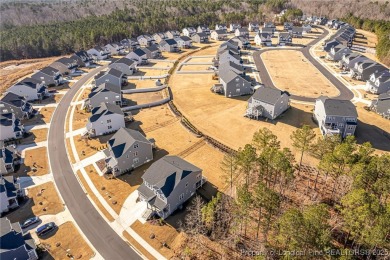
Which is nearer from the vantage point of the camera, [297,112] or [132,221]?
[132,221]

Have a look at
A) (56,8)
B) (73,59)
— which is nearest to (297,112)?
(73,59)

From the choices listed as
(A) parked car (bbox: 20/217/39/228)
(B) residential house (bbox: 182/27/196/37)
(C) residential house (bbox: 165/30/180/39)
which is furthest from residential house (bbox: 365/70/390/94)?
(B) residential house (bbox: 182/27/196/37)

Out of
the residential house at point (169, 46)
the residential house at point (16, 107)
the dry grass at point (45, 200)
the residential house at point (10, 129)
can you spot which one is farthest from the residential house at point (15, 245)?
the residential house at point (169, 46)

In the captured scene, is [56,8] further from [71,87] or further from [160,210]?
[160,210]

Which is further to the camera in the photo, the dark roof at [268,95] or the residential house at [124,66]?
the residential house at [124,66]

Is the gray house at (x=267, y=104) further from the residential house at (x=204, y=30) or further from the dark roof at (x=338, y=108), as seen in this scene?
the residential house at (x=204, y=30)

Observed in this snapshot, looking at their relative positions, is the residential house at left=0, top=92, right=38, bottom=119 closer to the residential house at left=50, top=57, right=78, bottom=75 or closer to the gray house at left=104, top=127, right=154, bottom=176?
the residential house at left=50, top=57, right=78, bottom=75
